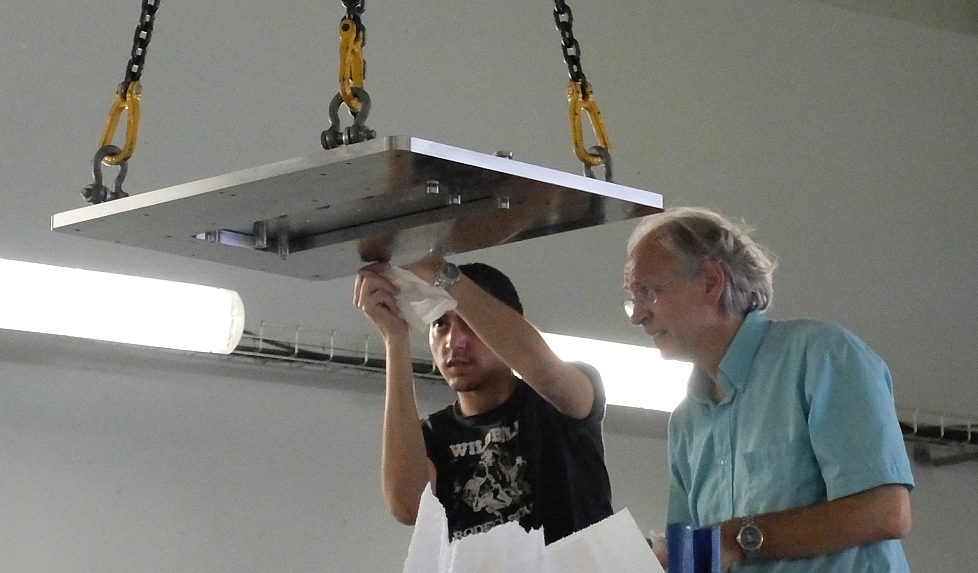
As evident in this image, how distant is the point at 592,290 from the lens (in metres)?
3.67

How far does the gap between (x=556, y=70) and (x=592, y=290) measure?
74 centimetres

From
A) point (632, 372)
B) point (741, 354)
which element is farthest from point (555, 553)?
point (632, 372)

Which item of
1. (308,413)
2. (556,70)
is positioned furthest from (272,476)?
(556,70)

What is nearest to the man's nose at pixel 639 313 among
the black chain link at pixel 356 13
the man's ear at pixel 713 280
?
the man's ear at pixel 713 280

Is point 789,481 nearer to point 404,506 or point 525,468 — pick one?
point 525,468

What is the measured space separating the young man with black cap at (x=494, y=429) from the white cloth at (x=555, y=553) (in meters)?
0.88

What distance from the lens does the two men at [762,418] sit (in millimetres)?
1616

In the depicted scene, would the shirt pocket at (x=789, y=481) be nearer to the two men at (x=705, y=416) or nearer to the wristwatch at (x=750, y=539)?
the two men at (x=705, y=416)

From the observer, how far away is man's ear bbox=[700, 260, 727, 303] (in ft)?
6.33

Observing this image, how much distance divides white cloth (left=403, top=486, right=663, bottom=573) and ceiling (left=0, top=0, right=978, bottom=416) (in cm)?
235

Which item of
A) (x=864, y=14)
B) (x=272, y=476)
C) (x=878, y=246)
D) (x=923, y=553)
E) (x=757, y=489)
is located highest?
(x=864, y=14)

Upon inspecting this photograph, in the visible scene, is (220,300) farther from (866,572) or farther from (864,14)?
(864,14)

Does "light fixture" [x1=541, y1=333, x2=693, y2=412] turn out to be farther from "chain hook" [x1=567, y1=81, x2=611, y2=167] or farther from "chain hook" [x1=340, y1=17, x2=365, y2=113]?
"chain hook" [x1=340, y1=17, x2=365, y2=113]

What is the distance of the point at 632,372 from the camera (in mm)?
2926
